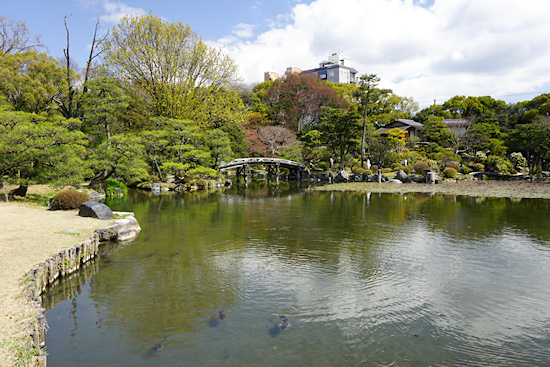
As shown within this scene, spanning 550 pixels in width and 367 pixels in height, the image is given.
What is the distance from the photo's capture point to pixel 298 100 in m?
49.7

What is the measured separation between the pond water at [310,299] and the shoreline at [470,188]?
11.9m

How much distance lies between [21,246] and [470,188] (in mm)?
29357

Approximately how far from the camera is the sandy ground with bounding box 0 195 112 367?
177 inches

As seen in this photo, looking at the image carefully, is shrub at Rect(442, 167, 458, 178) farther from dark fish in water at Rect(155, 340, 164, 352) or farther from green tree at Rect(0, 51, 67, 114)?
green tree at Rect(0, 51, 67, 114)

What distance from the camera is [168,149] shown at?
95.2 ft

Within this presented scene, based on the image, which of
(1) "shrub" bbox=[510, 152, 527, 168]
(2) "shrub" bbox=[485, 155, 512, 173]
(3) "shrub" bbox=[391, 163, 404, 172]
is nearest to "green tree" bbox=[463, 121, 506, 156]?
(1) "shrub" bbox=[510, 152, 527, 168]

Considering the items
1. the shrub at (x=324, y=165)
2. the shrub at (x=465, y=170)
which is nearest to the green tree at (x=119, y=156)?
the shrub at (x=324, y=165)

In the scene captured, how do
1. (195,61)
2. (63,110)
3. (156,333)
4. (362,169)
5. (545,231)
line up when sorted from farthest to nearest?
(362,169), (195,61), (63,110), (545,231), (156,333)

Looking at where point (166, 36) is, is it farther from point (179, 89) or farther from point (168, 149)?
point (168, 149)

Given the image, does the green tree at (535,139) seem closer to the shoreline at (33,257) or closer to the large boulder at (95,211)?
the shoreline at (33,257)

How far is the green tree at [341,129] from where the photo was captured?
114 feet

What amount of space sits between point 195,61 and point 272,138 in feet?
51.5

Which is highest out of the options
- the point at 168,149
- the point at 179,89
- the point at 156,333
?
the point at 179,89

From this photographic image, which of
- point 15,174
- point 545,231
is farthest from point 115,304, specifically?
point 545,231
